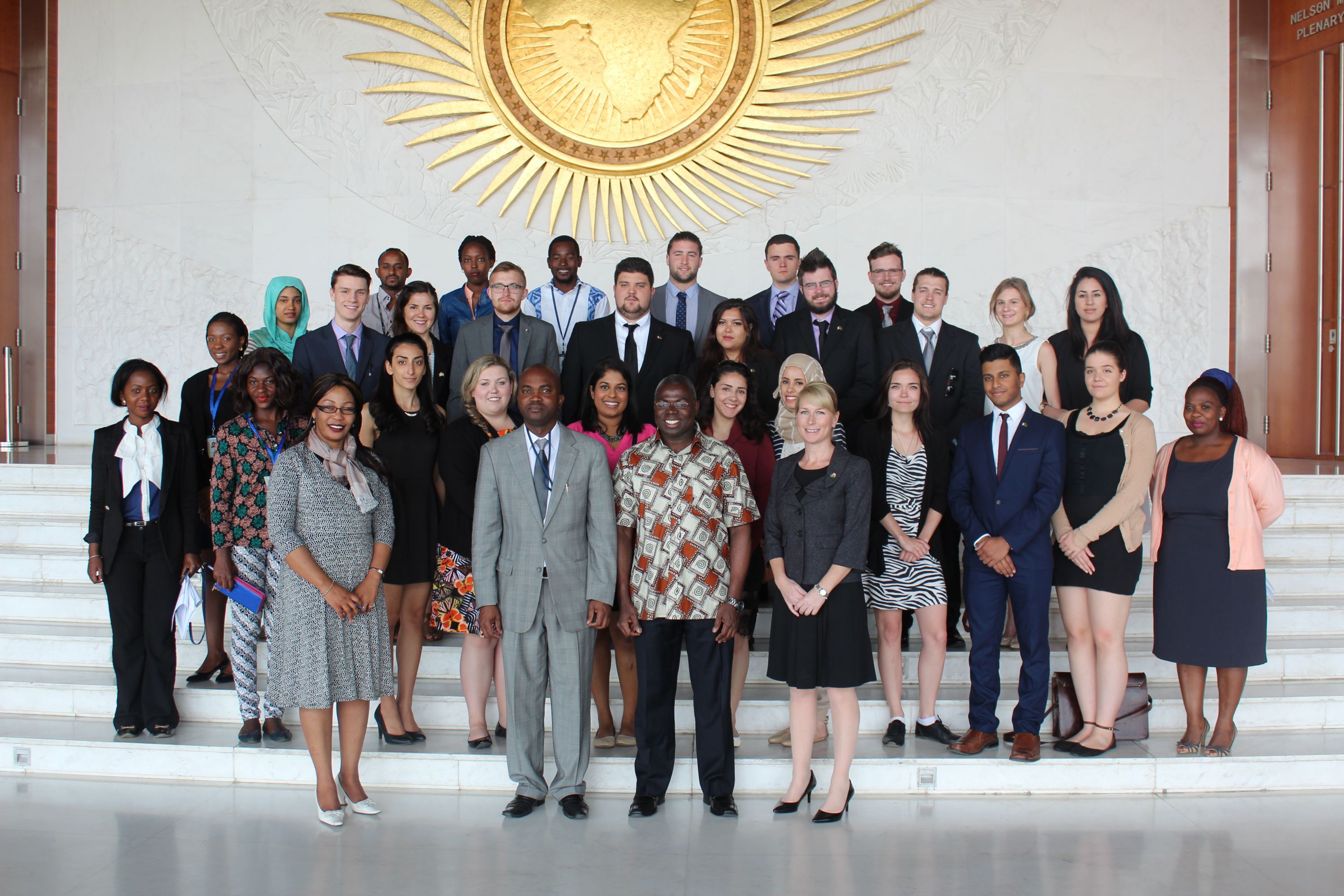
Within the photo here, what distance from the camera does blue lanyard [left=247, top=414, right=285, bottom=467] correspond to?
3.91 m

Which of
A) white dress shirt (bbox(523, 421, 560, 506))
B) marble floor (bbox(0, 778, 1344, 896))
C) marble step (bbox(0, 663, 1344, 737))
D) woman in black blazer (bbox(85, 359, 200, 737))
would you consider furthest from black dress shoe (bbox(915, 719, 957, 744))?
woman in black blazer (bbox(85, 359, 200, 737))

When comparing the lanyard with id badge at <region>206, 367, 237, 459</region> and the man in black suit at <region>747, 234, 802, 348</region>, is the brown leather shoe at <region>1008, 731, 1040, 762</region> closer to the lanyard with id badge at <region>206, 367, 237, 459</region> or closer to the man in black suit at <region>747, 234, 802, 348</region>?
the man in black suit at <region>747, 234, 802, 348</region>

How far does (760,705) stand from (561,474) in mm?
1406

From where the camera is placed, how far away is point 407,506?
3863mm

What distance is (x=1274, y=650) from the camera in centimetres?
444

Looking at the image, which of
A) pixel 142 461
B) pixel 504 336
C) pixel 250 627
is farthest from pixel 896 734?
pixel 142 461

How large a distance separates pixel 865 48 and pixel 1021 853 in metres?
6.48

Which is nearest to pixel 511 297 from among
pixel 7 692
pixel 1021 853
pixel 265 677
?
pixel 265 677

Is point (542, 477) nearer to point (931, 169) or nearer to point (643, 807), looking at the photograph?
point (643, 807)

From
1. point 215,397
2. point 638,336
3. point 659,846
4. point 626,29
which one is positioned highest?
point 626,29

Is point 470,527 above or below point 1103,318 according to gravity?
below

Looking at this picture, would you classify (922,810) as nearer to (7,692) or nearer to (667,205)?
(7,692)

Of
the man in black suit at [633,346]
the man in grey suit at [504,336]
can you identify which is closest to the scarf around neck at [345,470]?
the man in grey suit at [504,336]

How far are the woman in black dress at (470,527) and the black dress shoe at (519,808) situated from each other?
43cm
